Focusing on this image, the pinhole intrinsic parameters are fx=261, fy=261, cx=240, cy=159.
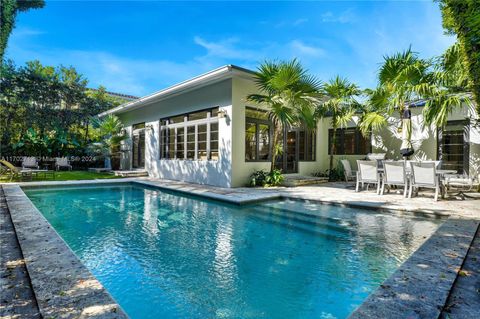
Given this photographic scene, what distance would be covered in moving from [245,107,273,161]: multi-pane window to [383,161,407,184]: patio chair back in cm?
445

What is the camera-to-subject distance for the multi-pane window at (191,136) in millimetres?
10789

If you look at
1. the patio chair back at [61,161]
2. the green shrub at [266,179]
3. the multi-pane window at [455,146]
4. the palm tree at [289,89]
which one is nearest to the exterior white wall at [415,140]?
the multi-pane window at [455,146]

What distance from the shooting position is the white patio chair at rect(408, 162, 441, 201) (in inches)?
270

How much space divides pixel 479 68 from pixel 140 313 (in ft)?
19.3

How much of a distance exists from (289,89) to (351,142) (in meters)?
5.76

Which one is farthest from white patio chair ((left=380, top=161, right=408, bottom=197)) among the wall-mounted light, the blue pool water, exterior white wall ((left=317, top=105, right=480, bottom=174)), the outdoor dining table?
the wall-mounted light

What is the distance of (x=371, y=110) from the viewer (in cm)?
1053

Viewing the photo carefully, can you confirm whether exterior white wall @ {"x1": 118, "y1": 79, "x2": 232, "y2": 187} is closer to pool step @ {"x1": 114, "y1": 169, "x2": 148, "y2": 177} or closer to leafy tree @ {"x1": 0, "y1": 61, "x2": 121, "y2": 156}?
pool step @ {"x1": 114, "y1": 169, "x2": 148, "y2": 177}

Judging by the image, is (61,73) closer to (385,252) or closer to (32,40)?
(32,40)

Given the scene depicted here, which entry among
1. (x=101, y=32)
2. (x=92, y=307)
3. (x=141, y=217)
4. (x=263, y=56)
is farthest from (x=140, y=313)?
(x=101, y=32)

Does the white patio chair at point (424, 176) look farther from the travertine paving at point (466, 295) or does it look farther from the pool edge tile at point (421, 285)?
the travertine paving at point (466, 295)

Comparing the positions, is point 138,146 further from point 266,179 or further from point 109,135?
point 266,179

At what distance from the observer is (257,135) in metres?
10.5

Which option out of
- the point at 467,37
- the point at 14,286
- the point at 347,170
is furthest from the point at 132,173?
the point at 467,37
